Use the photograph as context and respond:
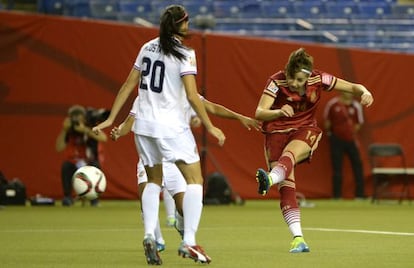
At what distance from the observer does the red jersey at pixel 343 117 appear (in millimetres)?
22531

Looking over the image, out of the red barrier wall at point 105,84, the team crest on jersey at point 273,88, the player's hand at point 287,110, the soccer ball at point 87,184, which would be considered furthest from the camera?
the red barrier wall at point 105,84

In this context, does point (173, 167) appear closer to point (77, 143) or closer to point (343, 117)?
point (77, 143)

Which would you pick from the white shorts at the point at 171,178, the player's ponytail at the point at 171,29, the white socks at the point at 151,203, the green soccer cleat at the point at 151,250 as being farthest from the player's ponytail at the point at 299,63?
the green soccer cleat at the point at 151,250

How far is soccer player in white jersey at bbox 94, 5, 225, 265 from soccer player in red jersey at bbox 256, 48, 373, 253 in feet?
4.28

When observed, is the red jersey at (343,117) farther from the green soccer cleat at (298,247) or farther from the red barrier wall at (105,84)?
the green soccer cleat at (298,247)

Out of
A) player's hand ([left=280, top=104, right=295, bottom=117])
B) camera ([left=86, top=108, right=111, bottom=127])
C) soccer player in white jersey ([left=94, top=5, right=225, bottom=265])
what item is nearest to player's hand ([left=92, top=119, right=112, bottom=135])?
soccer player in white jersey ([left=94, top=5, right=225, bottom=265])

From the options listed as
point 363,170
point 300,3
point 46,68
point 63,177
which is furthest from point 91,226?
point 300,3

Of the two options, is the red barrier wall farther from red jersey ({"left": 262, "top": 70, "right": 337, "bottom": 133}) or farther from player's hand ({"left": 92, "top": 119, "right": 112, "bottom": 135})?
player's hand ({"left": 92, "top": 119, "right": 112, "bottom": 135})

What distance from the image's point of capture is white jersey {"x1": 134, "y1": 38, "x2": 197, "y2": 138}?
27.1ft

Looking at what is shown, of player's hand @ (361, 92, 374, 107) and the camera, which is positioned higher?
player's hand @ (361, 92, 374, 107)

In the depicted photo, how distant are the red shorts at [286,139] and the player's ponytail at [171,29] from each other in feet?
6.33

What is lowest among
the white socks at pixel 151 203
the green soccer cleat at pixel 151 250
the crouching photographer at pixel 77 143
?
the crouching photographer at pixel 77 143

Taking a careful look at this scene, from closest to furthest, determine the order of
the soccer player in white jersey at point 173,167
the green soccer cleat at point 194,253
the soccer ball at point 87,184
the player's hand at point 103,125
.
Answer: the green soccer cleat at point 194,253 < the player's hand at point 103,125 < the soccer player in white jersey at point 173,167 < the soccer ball at point 87,184

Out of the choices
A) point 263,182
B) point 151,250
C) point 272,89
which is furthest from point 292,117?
point 151,250
